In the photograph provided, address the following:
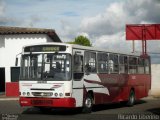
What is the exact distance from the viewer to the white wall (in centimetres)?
3675

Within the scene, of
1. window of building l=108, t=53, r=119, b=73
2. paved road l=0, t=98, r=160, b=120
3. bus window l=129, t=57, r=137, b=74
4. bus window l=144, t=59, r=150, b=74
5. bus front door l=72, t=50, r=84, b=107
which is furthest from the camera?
bus window l=144, t=59, r=150, b=74

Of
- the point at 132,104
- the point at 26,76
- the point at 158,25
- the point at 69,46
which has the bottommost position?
the point at 132,104

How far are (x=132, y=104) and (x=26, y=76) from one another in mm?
7931

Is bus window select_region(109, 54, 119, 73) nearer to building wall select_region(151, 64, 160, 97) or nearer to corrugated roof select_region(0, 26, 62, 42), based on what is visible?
building wall select_region(151, 64, 160, 97)

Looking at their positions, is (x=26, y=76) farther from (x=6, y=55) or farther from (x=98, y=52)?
(x=6, y=55)

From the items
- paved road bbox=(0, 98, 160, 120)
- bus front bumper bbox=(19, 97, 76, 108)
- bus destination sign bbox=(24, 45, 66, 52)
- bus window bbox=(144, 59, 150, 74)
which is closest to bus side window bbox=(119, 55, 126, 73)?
paved road bbox=(0, 98, 160, 120)

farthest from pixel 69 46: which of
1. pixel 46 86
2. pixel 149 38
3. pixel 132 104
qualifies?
pixel 149 38

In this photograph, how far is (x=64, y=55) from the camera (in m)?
19.4

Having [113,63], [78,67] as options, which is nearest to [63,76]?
[78,67]

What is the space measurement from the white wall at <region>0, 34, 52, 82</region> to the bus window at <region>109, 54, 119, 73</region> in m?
14.0

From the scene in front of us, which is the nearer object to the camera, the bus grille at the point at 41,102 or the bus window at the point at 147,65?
the bus grille at the point at 41,102

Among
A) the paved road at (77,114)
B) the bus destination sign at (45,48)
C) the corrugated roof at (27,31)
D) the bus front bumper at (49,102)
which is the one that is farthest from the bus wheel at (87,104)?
the corrugated roof at (27,31)

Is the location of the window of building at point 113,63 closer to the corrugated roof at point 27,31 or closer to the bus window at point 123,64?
the bus window at point 123,64

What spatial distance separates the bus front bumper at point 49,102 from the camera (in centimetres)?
1895
